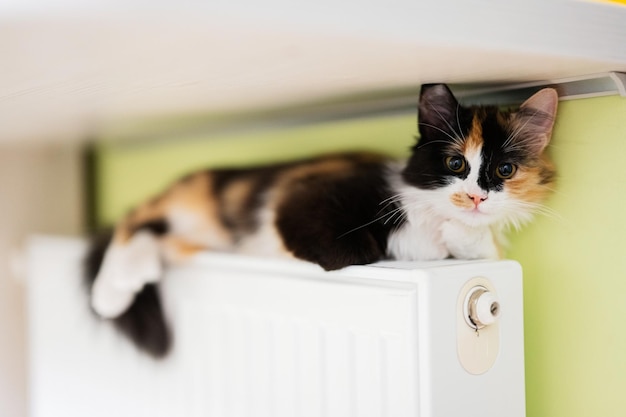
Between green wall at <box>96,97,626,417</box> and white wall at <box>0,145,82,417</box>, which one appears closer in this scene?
green wall at <box>96,97,626,417</box>

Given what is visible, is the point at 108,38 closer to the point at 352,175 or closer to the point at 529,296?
the point at 352,175

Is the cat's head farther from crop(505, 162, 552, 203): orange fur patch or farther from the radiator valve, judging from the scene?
the radiator valve

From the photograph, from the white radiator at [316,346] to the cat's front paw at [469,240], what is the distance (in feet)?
0.16

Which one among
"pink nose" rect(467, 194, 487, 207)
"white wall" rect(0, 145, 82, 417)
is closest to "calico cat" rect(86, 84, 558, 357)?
"pink nose" rect(467, 194, 487, 207)

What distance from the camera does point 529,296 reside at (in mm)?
928

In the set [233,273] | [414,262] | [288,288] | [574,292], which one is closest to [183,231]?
[233,273]

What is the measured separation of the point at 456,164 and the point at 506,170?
6cm

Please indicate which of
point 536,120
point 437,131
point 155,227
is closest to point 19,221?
point 155,227

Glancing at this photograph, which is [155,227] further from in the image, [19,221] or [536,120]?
[536,120]

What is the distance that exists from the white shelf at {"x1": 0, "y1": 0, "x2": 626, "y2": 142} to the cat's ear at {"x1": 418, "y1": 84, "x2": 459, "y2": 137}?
2 centimetres

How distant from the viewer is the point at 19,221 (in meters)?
1.64

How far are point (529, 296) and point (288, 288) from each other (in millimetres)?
344

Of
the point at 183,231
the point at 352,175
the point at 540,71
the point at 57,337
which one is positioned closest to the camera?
the point at 540,71

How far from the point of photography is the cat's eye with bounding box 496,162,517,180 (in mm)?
818
